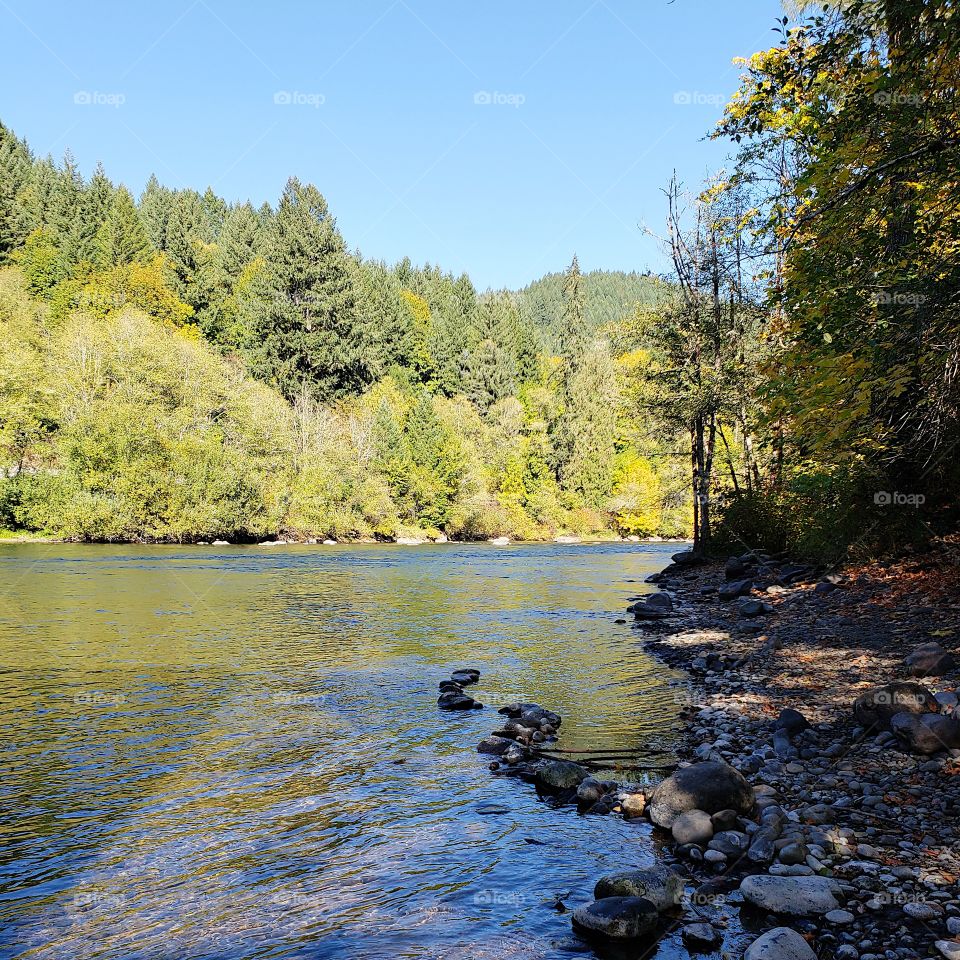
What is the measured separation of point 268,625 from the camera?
18.2 meters

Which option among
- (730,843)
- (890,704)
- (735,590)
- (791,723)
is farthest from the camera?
(735,590)

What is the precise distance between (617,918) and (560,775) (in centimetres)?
273

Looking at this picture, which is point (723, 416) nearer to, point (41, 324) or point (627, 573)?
point (627, 573)

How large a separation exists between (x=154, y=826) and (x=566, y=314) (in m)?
84.6

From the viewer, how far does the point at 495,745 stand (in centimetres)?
896

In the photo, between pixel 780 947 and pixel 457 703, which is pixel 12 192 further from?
pixel 780 947

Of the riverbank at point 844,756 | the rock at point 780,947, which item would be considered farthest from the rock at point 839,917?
the rock at point 780,947

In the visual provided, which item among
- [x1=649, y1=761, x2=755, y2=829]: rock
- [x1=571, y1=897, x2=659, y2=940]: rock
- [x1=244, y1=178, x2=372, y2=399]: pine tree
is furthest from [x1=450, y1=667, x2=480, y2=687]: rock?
[x1=244, y1=178, x2=372, y2=399]: pine tree

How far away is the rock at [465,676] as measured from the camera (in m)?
12.4

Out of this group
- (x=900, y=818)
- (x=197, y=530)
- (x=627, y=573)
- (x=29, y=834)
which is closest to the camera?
(x=900, y=818)

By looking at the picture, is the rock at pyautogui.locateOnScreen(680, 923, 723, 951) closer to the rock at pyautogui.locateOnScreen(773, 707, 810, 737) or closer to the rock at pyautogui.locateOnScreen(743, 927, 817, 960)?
the rock at pyautogui.locateOnScreen(743, 927, 817, 960)

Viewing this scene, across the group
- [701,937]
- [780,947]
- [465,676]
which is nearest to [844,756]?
[701,937]

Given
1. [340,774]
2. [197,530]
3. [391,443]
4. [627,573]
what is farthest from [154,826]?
[391,443]

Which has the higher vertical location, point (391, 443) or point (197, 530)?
point (391, 443)
